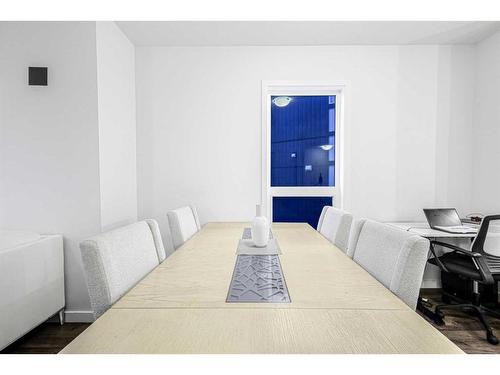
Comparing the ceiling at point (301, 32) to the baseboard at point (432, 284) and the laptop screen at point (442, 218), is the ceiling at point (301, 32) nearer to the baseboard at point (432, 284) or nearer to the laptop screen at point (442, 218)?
the laptop screen at point (442, 218)

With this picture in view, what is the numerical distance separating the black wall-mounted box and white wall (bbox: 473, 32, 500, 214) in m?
3.58

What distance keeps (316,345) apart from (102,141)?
6.93ft

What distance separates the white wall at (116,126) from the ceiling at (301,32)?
22cm

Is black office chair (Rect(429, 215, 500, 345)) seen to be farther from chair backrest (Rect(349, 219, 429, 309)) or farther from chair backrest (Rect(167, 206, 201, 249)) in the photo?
chair backrest (Rect(167, 206, 201, 249))

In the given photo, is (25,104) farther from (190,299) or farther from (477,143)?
(477,143)

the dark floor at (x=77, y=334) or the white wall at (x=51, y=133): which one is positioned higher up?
the white wall at (x=51, y=133)

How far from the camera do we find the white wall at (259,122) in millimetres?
2791

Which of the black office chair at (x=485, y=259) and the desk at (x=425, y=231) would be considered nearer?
the black office chair at (x=485, y=259)

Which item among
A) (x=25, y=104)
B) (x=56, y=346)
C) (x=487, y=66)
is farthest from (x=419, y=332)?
(x=487, y=66)

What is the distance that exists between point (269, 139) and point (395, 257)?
204 cm

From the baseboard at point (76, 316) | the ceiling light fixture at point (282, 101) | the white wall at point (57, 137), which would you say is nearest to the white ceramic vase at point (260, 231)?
the white wall at point (57, 137)

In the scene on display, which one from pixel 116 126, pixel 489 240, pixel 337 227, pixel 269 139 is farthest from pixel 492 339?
pixel 116 126

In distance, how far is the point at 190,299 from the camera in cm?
89

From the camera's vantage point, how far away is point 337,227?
1.88 meters
